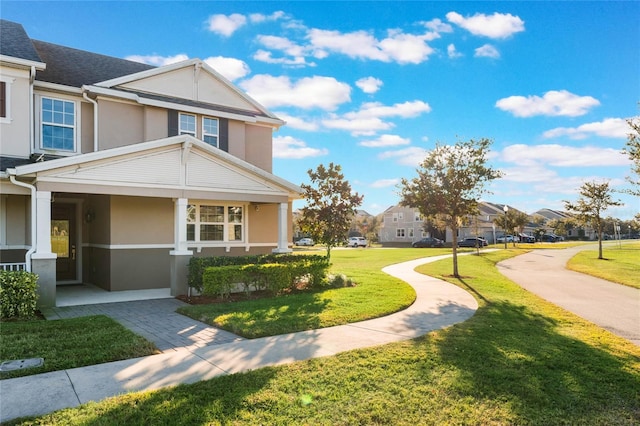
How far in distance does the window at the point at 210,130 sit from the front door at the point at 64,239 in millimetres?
5306

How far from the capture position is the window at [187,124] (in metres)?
15.1

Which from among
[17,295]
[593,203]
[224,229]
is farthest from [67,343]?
[593,203]

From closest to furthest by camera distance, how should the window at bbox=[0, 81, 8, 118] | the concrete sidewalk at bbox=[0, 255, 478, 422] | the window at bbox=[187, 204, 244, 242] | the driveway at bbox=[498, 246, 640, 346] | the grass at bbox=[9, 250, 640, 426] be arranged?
the grass at bbox=[9, 250, 640, 426] < the concrete sidewalk at bbox=[0, 255, 478, 422] < the driveway at bbox=[498, 246, 640, 346] < the window at bbox=[0, 81, 8, 118] < the window at bbox=[187, 204, 244, 242]

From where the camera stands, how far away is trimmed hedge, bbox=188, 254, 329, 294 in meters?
11.6

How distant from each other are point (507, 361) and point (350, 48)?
10.9 metres

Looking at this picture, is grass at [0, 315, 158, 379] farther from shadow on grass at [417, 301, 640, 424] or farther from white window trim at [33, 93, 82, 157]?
white window trim at [33, 93, 82, 157]

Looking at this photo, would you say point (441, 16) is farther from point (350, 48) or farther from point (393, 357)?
point (393, 357)

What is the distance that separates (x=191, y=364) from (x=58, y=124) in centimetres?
1106

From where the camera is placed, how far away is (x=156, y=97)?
14.7 m

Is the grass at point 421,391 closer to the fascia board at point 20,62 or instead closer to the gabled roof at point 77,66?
the fascia board at point 20,62

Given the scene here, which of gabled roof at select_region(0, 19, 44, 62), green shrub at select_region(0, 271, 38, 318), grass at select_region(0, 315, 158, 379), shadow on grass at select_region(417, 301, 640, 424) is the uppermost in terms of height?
gabled roof at select_region(0, 19, 44, 62)

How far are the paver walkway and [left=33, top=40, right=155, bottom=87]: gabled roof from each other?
7.77m

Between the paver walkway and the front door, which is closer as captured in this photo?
the paver walkway

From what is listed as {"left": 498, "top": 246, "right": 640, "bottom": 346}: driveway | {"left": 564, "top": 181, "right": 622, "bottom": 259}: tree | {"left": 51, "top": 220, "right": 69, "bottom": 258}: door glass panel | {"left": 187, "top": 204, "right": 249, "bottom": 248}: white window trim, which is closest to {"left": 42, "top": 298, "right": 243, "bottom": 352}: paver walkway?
{"left": 187, "top": 204, "right": 249, "bottom": 248}: white window trim
